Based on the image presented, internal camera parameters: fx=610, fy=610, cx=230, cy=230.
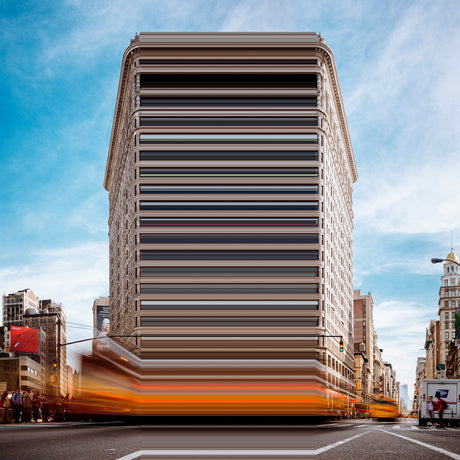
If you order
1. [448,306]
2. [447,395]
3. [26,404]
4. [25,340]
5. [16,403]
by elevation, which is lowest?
[25,340]

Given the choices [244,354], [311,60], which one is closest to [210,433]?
[244,354]

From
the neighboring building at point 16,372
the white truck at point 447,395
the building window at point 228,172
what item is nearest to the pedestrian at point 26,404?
the white truck at point 447,395

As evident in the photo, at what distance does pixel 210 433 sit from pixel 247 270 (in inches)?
71.6

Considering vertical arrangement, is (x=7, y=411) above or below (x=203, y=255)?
below

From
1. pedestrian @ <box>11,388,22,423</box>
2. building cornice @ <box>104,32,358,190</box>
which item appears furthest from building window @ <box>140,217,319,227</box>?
pedestrian @ <box>11,388,22,423</box>

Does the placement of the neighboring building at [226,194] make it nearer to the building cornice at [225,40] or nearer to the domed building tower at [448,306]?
the building cornice at [225,40]

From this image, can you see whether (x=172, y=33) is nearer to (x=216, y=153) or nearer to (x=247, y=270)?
(x=216, y=153)

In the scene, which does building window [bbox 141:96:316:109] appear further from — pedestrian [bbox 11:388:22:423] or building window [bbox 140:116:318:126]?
pedestrian [bbox 11:388:22:423]

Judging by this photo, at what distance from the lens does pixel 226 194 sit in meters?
5.80

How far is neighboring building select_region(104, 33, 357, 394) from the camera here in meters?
5.71

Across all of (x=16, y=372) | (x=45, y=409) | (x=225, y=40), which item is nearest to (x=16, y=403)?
(x=45, y=409)

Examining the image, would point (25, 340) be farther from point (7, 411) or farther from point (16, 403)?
point (16, 403)

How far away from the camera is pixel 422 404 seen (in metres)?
36.7

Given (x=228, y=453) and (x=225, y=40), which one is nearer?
(x=228, y=453)
